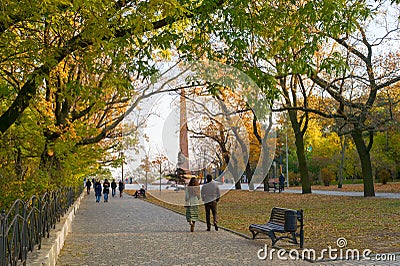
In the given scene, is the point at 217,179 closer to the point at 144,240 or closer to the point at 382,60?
the point at 144,240

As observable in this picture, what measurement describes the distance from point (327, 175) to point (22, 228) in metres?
59.4

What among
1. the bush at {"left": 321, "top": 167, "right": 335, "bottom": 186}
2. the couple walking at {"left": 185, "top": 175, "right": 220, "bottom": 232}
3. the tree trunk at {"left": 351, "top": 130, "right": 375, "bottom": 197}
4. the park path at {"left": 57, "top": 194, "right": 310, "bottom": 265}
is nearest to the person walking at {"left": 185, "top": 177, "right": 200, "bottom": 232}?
the couple walking at {"left": 185, "top": 175, "right": 220, "bottom": 232}

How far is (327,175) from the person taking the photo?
207ft

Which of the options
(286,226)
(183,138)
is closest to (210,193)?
(183,138)

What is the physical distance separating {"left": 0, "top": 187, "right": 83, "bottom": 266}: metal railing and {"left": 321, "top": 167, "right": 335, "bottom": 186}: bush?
5481 centimetres

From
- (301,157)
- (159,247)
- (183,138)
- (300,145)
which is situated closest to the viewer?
(159,247)

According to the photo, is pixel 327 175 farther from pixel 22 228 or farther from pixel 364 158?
pixel 22 228

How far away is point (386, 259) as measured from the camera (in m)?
9.00

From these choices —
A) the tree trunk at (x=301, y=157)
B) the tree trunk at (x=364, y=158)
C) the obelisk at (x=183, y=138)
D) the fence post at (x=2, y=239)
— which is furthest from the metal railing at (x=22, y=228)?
the tree trunk at (x=301, y=157)

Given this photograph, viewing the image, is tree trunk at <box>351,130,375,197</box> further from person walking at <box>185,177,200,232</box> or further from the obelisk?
the obelisk

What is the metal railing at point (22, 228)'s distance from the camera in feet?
18.2

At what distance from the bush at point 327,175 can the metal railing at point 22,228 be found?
54813 millimetres

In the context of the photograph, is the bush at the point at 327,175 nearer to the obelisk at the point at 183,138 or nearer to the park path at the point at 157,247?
the park path at the point at 157,247

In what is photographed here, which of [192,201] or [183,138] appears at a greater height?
[183,138]
